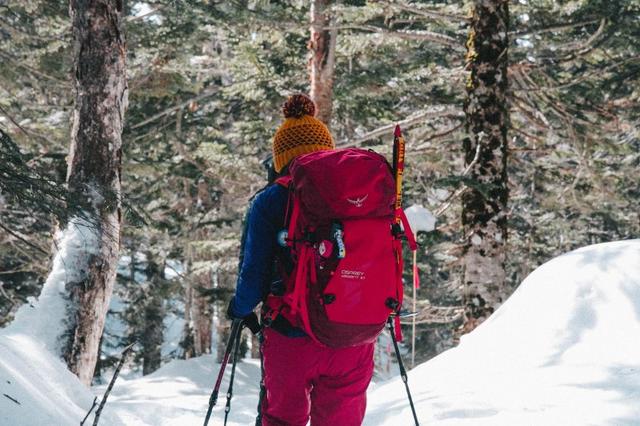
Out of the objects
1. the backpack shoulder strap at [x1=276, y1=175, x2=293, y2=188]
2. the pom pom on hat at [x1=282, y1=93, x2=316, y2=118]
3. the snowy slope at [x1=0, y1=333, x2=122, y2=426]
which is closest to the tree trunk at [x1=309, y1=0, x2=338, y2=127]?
the snowy slope at [x1=0, y1=333, x2=122, y2=426]

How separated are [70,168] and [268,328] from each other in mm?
3669

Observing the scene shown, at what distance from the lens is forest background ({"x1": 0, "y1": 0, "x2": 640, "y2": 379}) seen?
24.9 feet

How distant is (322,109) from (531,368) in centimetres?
599

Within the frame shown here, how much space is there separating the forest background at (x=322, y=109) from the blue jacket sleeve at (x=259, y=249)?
106 centimetres

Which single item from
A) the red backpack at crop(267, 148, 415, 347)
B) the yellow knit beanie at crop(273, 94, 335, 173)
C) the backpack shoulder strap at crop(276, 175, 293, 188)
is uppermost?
the yellow knit beanie at crop(273, 94, 335, 173)

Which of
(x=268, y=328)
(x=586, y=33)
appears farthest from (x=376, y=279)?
(x=586, y=33)

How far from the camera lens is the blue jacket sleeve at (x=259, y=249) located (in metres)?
3.16

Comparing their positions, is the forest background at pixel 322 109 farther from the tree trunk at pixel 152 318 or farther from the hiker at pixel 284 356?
the hiker at pixel 284 356

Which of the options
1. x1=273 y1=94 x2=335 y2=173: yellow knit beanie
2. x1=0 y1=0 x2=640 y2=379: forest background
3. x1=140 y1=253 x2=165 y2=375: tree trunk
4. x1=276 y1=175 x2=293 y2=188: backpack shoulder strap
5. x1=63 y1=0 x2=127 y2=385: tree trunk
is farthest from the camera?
x1=140 y1=253 x2=165 y2=375: tree trunk

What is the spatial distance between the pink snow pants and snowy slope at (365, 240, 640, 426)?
1066 mm

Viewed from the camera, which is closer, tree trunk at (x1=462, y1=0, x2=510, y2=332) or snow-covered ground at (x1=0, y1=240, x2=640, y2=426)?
snow-covered ground at (x1=0, y1=240, x2=640, y2=426)

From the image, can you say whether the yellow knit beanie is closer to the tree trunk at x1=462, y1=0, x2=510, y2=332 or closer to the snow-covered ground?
the snow-covered ground

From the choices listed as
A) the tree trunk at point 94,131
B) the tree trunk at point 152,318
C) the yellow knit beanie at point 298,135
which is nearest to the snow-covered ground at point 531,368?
the tree trunk at point 94,131

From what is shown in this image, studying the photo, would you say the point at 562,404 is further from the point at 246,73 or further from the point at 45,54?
the point at 45,54
